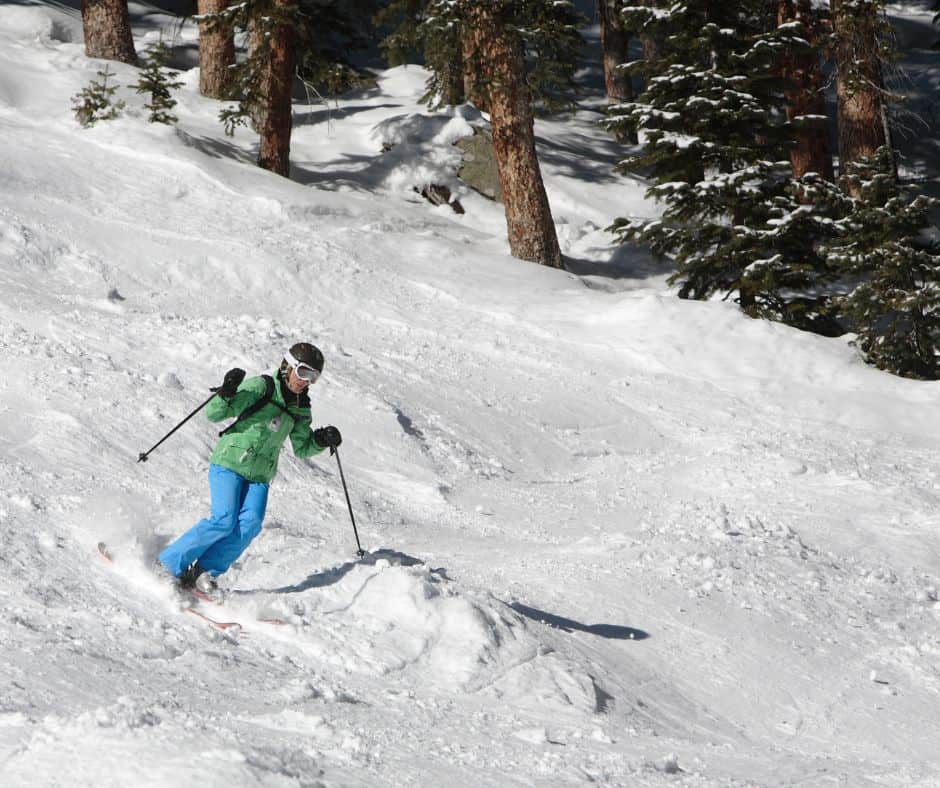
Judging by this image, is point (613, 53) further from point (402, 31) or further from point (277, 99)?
point (277, 99)

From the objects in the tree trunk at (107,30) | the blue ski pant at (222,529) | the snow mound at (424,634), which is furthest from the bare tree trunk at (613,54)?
the snow mound at (424,634)

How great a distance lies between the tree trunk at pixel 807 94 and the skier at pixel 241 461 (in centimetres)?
1284

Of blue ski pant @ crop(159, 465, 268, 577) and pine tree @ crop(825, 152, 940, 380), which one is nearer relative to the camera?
blue ski pant @ crop(159, 465, 268, 577)

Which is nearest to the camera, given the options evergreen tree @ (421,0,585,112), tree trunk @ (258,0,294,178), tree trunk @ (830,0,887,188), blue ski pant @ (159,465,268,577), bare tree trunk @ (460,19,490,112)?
blue ski pant @ (159,465,268,577)

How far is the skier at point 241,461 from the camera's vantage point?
617 cm

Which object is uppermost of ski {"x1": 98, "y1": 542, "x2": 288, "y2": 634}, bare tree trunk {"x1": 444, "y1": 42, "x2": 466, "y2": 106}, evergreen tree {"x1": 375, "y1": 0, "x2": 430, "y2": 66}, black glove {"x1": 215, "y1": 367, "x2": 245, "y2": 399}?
evergreen tree {"x1": 375, "y1": 0, "x2": 430, "y2": 66}

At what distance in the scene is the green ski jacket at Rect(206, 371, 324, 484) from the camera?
6410 mm

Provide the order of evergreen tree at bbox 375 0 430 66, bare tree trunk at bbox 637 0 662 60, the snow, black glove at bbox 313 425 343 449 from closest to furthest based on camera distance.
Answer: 1. the snow
2. black glove at bbox 313 425 343 449
3. bare tree trunk at bbox 637 0 662 60
4. evergreen tree at bbox 375 0 430 66

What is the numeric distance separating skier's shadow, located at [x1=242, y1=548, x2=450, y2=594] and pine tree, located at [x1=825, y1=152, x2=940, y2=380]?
26.5ft

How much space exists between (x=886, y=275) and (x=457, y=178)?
8412 mm

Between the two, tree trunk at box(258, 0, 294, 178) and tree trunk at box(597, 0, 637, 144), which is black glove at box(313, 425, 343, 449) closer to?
tree trunk at box(258, 0, 294, 178)

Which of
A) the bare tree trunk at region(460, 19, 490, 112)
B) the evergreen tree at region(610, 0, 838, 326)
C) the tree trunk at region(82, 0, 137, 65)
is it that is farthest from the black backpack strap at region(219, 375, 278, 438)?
the tree trunk at region(82, 0, 137, 65)

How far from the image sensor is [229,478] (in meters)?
6.40

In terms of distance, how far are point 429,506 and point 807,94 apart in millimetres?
11607
